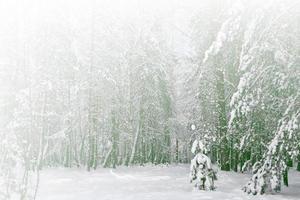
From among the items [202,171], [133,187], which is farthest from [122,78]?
[202,171]

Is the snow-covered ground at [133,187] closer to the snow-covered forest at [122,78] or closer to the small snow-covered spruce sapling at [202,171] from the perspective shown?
the snow-covered forest at [122,78]

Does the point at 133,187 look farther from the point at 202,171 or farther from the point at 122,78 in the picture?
the point at 122,78

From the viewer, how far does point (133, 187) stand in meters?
17.4

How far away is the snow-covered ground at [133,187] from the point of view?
14886mm

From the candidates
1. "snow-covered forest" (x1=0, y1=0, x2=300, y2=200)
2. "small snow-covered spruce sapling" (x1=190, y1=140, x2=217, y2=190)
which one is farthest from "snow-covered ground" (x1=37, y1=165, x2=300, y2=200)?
"small snow-covered spruce sapling" (x1=190, y1=140, x2=217, y2=190)

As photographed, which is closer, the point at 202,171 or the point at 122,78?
the point at 202,171

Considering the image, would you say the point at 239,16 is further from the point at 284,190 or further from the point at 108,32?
the point at 108,32

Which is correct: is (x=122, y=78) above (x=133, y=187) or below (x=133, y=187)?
above

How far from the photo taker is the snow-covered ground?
14.9 m

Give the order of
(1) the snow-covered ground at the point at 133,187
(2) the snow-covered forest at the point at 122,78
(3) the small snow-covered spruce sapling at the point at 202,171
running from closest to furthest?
(1) the snow-covered ground at the point at 133,187 → (3) the small snow-covered spruce sapling at the point at 202,171 → (2) the snow-covered forest at the point at 122,78

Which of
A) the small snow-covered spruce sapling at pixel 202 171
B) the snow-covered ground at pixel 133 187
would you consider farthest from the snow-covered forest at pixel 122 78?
the small snow-covered spruce sapling at pixel 202 171

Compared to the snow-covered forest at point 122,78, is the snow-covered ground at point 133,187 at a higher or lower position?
lower

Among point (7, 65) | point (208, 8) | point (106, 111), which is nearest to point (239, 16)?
point (208, 8)

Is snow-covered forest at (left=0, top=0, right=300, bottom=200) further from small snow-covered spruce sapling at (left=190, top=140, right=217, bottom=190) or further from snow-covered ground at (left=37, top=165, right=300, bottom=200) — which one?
small snow-covered spruce sapling at (left=190, top=140, right=217, bottom=190)
